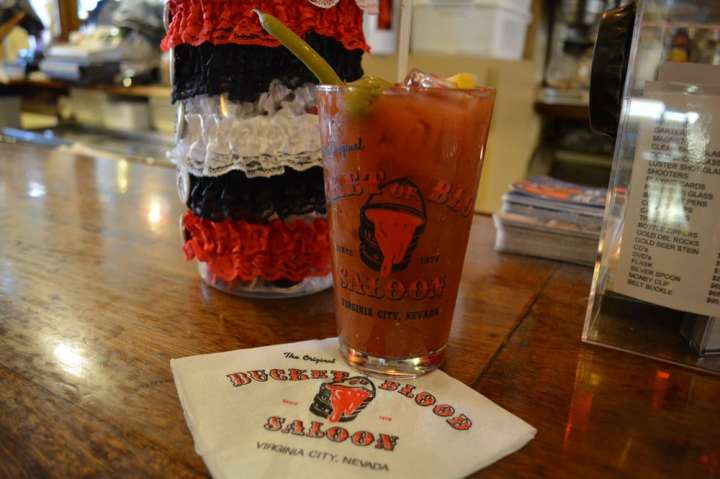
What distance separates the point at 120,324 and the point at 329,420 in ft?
0.88

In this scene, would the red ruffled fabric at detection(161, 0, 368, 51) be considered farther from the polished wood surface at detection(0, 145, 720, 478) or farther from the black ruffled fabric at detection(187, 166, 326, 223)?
the polished wood surface at detection(0, 145, 720, 478)

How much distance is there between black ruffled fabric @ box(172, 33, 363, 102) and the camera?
1.85 feet

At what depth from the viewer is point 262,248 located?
60 cm

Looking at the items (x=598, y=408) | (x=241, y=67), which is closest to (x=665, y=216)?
(x=598, y=408)

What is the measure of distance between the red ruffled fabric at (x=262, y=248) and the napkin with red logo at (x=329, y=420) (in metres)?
0.14

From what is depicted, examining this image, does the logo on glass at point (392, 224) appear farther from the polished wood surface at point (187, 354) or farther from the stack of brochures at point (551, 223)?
the stack of brochures at point (551, 223)

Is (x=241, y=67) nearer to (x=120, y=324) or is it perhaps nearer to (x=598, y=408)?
(x=120, y=324)

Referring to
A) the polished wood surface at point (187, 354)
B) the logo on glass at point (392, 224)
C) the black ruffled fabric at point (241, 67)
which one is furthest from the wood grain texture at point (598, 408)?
the black ruffled fabric at point (241, 67)

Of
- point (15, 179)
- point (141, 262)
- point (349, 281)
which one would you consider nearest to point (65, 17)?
point (15, 179)

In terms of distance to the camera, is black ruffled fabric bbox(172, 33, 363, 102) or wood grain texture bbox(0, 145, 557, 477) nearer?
wood grain texture bbox(0, 145, 557, 477)

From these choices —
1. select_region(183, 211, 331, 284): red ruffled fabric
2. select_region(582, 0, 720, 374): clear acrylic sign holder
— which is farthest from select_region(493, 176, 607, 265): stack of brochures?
select_region(183, 211, 331, 284): red ruffled fabric

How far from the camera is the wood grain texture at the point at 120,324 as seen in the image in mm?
365

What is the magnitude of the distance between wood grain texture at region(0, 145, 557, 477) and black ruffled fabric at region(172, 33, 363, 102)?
234 mm

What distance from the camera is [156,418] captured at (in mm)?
393
